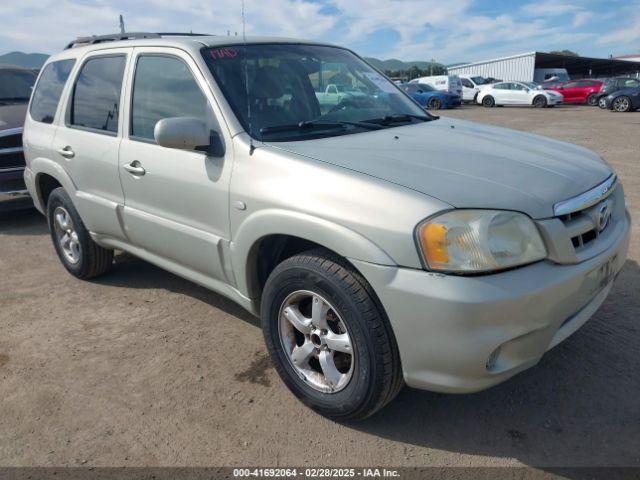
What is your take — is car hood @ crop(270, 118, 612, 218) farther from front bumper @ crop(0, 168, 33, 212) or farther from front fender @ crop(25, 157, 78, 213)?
front bumper @ crop(0, 168, 33, 212)

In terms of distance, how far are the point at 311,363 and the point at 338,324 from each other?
0.35 metres

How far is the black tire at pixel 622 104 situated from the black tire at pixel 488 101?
23.6 ft

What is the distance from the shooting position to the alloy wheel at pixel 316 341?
100 inches

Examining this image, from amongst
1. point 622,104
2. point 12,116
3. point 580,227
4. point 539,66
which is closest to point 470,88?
point 622,104

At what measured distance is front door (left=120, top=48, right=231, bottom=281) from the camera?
296 centimetres

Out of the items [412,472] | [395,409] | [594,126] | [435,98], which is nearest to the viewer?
[412,472]

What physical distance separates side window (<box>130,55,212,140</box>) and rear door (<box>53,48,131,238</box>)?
0.64 feet

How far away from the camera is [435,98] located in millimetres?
28969

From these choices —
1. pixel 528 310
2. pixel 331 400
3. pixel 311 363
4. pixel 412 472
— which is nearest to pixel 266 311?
pixel 311 363

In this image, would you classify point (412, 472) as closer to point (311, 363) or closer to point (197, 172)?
point (311, 363)

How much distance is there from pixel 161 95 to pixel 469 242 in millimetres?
2181

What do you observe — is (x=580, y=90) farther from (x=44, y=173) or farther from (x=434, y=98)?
(x=44, y=173)

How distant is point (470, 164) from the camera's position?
2562 millimetres

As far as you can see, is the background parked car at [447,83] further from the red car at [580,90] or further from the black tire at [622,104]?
the black tire at [622,104]
